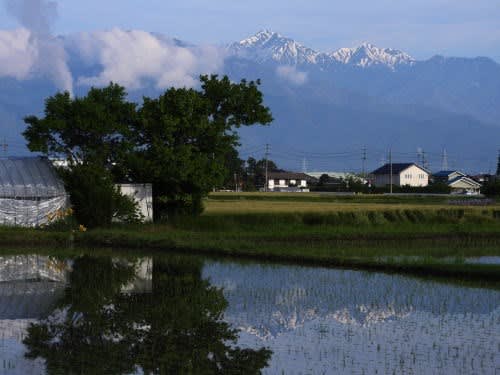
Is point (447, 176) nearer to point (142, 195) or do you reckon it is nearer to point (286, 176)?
point (286, 176)

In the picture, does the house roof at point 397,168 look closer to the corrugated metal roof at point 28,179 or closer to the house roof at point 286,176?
the house roof at point 286,176

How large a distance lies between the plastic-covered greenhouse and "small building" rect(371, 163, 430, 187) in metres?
97.0

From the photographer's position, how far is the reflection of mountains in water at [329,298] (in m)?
14.6

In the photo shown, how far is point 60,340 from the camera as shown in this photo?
12359 mm

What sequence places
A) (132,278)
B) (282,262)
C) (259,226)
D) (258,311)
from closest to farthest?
(258,311), (132,278), (282,262), (259,226)

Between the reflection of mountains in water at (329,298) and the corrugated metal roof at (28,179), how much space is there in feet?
45.0

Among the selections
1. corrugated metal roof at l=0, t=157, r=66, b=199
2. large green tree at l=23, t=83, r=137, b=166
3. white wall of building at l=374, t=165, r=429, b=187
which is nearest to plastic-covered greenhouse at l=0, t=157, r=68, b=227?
corrugated metal roof at l=0, t=157, r=66, b=199

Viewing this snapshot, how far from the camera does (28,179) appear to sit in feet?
110

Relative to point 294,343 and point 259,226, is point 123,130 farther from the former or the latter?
point 294,343

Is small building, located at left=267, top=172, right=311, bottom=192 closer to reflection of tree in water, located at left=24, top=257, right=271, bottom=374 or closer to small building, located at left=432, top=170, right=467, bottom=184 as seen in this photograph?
small building, located at left=432, top=170, right=467, bottom=184

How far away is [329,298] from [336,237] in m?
13.4

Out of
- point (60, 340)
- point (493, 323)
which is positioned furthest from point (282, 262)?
point (60, 340)

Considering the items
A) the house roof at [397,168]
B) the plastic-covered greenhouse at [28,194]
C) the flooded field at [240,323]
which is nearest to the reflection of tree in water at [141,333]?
the flooded field at [240,323]

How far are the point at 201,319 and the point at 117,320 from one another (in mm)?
1460
